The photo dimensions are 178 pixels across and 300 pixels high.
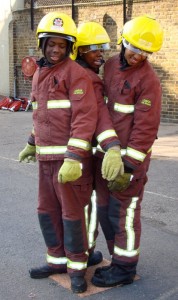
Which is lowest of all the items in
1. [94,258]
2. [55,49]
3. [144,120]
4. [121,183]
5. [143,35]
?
[94,258]

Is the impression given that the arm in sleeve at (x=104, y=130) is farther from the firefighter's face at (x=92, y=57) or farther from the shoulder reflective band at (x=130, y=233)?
the shoulder reflective band at (x=130, y=233)

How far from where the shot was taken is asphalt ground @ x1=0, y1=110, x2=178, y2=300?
3578 mm

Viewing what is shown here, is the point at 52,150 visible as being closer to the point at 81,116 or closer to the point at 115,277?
the point at 81,116

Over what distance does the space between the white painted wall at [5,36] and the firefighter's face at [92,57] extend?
43.9 feet

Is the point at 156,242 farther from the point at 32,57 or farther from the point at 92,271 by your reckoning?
the point at 32,57

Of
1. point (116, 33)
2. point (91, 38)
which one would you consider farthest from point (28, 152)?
point (116, 33)

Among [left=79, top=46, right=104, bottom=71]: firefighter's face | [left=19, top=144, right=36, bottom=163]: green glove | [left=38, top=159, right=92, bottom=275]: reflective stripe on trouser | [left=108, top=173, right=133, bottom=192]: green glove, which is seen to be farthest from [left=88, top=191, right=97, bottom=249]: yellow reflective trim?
[left=79, top=46, right=104, bottom=71]: firefighter's face

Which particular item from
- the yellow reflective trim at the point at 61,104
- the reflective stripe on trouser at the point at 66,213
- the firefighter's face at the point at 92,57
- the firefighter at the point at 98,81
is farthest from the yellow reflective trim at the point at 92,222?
the firefighter's face at the point at 92,57

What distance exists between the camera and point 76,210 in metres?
3.46

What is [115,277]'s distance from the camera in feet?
11.9

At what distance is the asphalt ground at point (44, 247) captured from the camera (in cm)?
358

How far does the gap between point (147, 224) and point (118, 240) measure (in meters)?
1.54

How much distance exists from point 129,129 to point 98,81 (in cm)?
43

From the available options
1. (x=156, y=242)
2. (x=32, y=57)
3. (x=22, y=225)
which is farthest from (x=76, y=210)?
(x=32, y=57)
